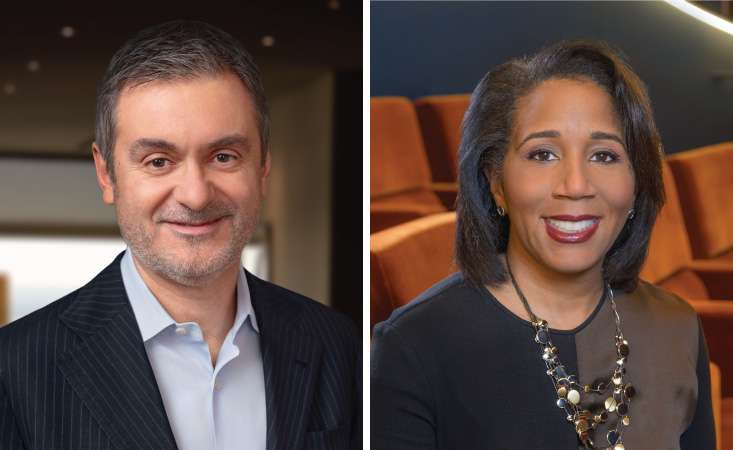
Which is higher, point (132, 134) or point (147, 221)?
point (132, 134)

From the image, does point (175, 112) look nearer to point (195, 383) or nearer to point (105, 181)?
point (105, 181)

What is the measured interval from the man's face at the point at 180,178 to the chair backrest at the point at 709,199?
1099 millimetres

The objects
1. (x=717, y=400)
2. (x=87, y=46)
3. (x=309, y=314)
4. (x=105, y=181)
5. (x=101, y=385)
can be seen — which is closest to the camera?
(x=101, y=385)

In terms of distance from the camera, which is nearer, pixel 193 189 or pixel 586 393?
A: pixel 193 189

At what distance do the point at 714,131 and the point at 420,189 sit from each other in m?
0.74

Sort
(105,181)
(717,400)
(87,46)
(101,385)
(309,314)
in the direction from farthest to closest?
(87,46), (717,400), (309,314), (105,181), (101,385)

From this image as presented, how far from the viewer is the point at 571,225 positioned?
7.61ft

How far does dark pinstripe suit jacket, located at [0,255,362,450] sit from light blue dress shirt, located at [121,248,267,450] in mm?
41

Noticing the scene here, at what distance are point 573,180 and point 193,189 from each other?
82 cm

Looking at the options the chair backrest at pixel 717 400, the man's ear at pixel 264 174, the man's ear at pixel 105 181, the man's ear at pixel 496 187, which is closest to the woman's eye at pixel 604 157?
the man's ear at pixel 496 187

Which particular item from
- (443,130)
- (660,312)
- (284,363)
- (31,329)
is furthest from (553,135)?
(31,329)

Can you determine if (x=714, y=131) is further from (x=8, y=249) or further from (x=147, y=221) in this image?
(x=8, y=249)

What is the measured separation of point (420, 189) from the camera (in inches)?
98.5

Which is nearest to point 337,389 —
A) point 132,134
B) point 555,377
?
point 555,377
